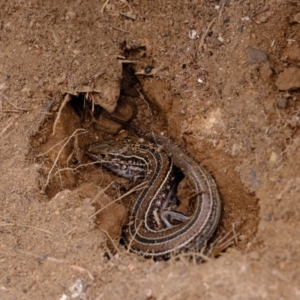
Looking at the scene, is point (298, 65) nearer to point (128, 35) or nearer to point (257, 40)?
point (257, 40)

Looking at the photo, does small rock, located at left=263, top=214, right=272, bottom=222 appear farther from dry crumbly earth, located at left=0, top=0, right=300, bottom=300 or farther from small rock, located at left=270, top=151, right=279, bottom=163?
small rock, located at left=270, top=151, right=279, bottom=163

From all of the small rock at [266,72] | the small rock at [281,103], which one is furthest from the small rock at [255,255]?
the small rock at [266,72]

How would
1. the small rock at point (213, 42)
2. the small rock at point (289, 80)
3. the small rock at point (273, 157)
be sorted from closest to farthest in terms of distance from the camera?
the small rock at point (273, 157) → the small rock at point (289, 80) → the small rock at point (213, 42)

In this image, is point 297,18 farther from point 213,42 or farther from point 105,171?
point 105,171

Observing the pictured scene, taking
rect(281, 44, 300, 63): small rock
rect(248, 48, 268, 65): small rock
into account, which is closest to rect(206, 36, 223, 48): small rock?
rect(248, 48, 268, 65): small rock

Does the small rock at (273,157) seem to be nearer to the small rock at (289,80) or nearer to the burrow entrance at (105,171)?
the burrow entrance at (105,171)

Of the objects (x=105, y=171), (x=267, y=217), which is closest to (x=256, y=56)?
(x=267, y=217)

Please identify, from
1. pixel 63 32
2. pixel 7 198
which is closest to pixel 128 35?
pixel 63 32

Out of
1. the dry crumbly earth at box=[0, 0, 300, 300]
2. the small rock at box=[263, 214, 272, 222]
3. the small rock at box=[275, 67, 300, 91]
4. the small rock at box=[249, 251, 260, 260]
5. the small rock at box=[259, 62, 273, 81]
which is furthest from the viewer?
the small rock at box=[259, 62, 273, 81]
